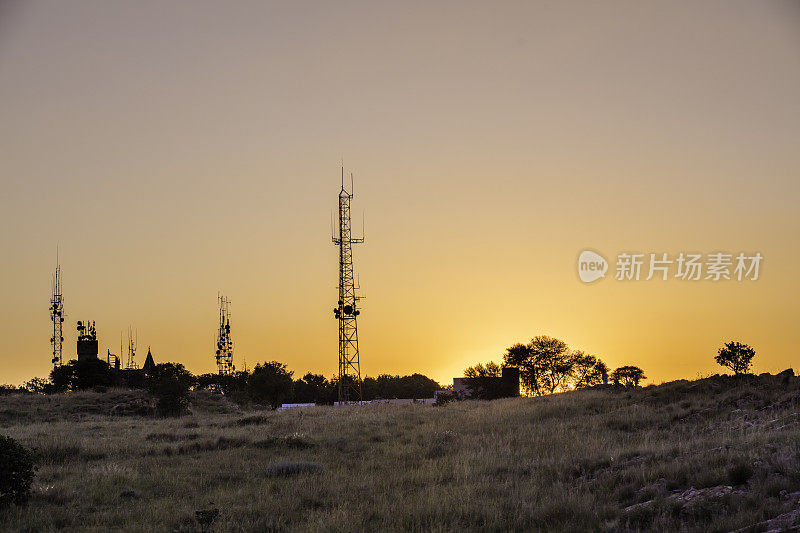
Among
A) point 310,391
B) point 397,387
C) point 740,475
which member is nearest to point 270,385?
point 310,391

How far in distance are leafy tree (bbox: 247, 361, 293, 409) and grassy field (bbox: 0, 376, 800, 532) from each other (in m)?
44.2

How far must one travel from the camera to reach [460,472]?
18.5 m

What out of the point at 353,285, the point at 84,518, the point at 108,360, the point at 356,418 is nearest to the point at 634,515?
the point at 84,518

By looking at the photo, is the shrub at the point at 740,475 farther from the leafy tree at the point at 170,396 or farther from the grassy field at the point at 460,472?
the leafy tree at the point at 170,396

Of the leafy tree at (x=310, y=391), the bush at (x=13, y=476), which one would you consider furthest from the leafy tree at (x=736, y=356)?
the leafy tree at (x=310, y=391)

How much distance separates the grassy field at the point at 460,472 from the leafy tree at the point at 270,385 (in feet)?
145

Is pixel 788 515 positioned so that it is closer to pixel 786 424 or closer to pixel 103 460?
pixel 786 424

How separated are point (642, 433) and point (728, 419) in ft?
10.8

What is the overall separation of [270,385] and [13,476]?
62284 mm

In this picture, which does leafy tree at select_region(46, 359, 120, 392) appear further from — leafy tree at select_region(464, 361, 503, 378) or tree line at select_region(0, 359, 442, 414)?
leafy tree at select_region(464, 361, 503, 378)

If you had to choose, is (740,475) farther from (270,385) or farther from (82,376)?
(82,376)

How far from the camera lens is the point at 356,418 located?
3553 centimetres

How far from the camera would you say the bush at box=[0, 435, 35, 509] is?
50.2 ft

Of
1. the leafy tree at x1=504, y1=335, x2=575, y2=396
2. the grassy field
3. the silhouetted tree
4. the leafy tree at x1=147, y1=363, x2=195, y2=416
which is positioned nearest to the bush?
the grassy field
